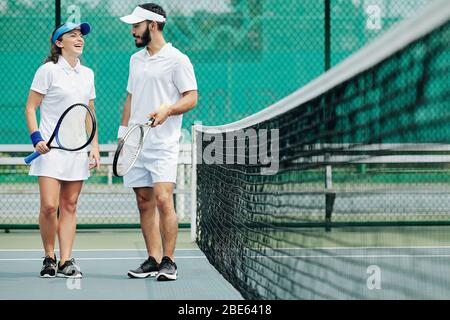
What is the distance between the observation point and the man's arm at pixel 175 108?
20.2ft

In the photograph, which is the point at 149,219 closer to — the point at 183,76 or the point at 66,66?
the point at 183,76

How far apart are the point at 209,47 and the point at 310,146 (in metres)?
6.53

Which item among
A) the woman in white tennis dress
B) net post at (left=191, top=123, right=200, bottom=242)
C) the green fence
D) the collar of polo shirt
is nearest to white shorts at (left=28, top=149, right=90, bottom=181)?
the woman in white tennis dress

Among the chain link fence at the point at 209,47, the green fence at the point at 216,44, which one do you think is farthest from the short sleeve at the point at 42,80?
the green fence at the point at 216,44

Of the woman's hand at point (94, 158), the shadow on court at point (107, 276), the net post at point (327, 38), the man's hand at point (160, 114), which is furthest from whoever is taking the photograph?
the net post at point (327, 38)

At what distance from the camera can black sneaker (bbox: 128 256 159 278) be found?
661cm

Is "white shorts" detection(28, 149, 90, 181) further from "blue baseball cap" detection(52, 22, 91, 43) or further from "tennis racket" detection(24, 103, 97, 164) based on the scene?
"blue baseball cap" detection(52, 22, 91, 43)

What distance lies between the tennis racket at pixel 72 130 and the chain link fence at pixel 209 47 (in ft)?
12.3

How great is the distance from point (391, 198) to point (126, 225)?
4206 mm

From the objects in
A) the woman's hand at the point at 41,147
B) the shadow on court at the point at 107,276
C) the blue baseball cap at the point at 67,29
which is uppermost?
the blue baseball cap at the point at 67,29

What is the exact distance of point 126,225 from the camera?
1046 centimetres

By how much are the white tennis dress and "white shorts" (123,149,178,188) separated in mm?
349

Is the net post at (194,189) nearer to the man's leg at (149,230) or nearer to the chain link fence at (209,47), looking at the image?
the chain link fence at (209,47)
